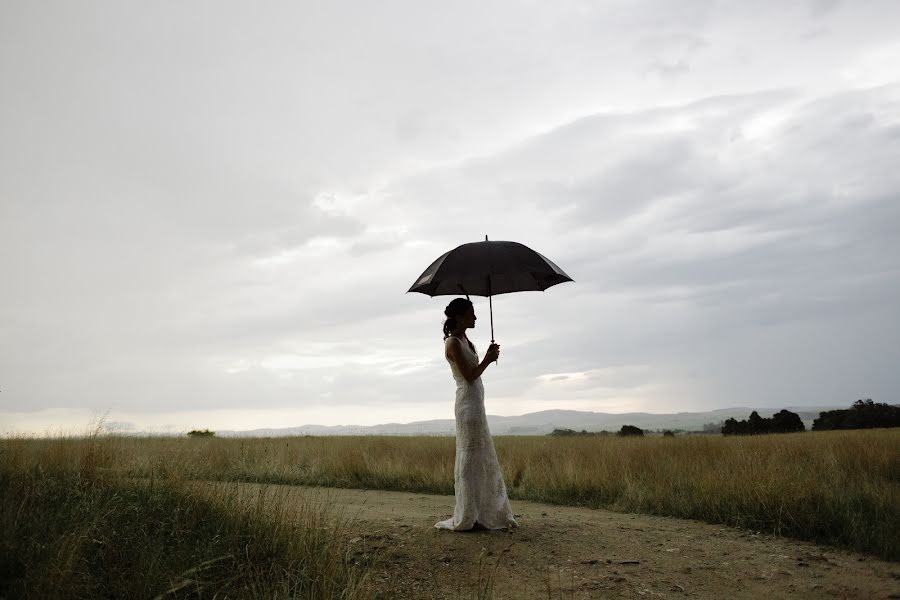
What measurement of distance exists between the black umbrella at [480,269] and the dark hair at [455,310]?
27 centimetres

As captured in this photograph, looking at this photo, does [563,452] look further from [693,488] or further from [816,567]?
[816,567]

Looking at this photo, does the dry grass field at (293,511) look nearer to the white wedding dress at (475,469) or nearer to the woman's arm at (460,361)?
the white wedding dress at (475,469)

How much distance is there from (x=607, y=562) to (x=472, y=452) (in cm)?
201

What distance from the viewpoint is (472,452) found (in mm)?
8141

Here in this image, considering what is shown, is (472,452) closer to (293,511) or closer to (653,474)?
(293,511)

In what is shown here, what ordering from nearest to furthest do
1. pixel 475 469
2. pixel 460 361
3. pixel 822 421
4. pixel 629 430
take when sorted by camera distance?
1. pixel 460 361
2. pixel 475 469
3. pixel 629 430
4. pixel 822 421

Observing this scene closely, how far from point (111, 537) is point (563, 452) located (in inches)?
495

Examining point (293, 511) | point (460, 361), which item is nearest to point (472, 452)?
point (460, 361)

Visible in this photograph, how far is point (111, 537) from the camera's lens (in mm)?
6262

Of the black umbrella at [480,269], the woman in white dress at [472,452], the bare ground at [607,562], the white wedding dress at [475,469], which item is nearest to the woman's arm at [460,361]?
the woman in white dress at [472,452]

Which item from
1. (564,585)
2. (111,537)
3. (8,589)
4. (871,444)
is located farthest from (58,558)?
(871,444)

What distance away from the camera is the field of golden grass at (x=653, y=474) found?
867 centimetres

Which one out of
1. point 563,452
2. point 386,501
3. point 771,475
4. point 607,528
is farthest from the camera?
point 563,452

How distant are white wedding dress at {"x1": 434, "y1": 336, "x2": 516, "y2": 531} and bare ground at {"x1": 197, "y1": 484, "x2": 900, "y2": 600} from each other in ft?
0.73
